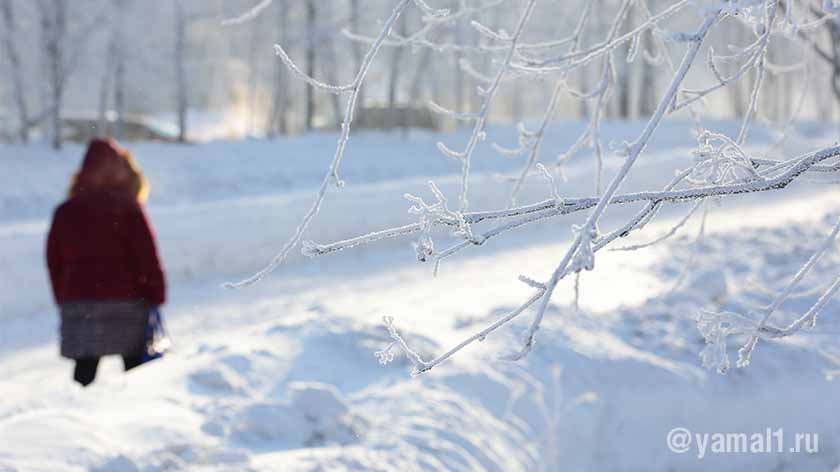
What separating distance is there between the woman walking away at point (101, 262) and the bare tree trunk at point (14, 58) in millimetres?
15520

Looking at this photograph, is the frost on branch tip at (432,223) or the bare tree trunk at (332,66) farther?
the bare tree trunk at (332,66)

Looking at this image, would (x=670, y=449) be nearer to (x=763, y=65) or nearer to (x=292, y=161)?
(x=763, y=65)

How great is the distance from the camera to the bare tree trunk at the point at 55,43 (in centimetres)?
1845

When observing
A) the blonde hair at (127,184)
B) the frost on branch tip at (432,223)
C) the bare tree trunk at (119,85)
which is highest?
the frost on branch tip at (432,223)

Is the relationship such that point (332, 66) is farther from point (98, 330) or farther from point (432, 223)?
point (432, 223)

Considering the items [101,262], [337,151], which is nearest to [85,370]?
[101,262]

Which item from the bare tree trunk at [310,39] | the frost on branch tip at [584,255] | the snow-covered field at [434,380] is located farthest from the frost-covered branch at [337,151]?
the bare tree trunk at [310,39]

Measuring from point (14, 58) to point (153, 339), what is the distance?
52.1ft

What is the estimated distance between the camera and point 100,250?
477 cm

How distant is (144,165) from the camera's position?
18359 mm

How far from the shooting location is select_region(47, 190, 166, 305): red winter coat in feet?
15.6

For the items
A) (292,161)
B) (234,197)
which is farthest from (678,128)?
(234,197)

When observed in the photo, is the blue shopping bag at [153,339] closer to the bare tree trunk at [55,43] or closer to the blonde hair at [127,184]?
the blonde hair at [127,184]

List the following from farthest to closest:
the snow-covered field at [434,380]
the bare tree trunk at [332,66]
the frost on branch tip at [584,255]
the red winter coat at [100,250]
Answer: the bare tree trunk at [332,66]
the red winter coat at [100,250]
the snow-covered field at [434,380]
the frost on branch tip at [584,255]
